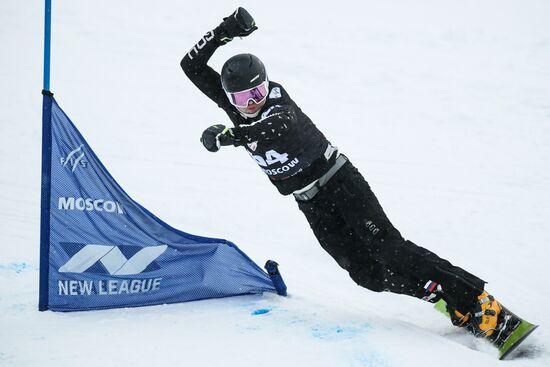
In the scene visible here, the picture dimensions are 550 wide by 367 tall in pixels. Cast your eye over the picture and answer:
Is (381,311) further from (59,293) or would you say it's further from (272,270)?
(59,293)

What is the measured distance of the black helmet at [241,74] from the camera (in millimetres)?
4223

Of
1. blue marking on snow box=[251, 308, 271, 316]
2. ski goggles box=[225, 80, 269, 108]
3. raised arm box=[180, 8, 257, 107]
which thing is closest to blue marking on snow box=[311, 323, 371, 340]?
blue marking on snow box=[251, 308, 271, 316]

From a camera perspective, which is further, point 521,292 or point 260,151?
point 521,292

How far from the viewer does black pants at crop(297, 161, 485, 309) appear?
442cm

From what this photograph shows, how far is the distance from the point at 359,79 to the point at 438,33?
2610 mm

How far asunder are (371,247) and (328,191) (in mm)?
514

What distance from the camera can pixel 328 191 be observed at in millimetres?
4535

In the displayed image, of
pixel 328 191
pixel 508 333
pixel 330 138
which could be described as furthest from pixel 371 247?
pixel 330 138

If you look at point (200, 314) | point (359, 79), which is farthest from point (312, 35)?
point (200, 314)

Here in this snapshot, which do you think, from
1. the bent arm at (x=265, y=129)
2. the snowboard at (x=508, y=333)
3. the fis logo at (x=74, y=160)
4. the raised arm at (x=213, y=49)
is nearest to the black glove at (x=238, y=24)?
the raised arm at (x=213, y=49)

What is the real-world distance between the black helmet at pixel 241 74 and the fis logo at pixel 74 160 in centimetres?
116

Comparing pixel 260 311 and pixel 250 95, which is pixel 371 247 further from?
pixel 250 95

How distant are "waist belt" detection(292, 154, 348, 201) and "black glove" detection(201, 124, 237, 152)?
774 millimetres

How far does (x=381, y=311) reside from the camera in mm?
5008
